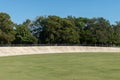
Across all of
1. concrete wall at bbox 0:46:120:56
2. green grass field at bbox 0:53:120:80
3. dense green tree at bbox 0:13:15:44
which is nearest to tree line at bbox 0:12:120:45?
dense green tree at bbox 0:13:15:44

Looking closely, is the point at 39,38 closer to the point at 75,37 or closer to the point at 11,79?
the point at 75,37

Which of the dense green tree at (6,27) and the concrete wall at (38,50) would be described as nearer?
the concrete wall at (38,50)

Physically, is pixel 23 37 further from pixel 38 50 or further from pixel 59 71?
pixel 59 71

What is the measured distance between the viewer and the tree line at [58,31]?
94375 mm

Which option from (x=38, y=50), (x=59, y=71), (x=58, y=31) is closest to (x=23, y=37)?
(x=58, y=31)

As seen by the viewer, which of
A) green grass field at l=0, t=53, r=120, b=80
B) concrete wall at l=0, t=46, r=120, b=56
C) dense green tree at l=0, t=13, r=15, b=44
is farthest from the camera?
dense green tree at l=0, t=13, r=15, b=44

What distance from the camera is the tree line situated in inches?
3716

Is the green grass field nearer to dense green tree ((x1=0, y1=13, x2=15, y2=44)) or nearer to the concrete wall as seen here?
the concrete wall

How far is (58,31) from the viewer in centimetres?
10712

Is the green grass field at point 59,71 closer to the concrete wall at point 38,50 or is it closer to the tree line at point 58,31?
the concrete wall at point 38,50

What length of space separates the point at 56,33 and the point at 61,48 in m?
36.4

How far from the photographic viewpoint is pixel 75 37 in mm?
107375

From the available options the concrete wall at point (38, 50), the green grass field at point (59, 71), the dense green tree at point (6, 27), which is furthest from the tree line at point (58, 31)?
the green grass field at point (59, 71)

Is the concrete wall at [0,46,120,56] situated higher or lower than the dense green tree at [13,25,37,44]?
lower
